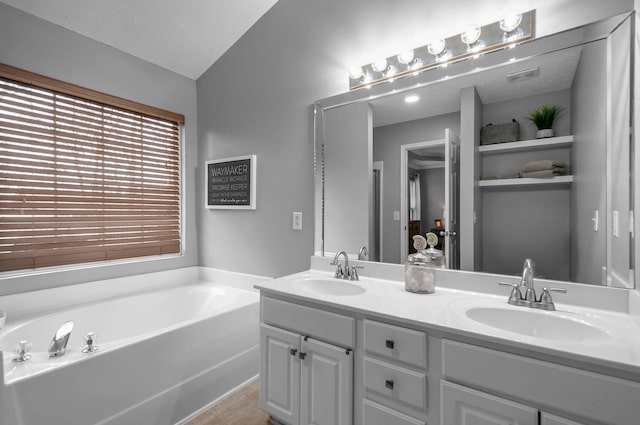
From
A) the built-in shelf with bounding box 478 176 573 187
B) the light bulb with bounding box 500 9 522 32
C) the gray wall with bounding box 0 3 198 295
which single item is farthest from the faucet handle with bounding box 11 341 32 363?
the light bulb with bounding box 500 9 522 32

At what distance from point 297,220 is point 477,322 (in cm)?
138

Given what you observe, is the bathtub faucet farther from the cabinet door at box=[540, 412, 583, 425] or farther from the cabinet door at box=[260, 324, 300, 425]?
the cabinet door at box=[540, 412, 583, 425]

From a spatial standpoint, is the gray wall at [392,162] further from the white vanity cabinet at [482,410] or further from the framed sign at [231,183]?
the framed sign at [231,183]

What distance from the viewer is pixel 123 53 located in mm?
2383

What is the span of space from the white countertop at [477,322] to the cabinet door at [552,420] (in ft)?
0.57

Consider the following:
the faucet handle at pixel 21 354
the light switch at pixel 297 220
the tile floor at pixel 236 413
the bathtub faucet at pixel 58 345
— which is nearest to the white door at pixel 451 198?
the light switch at pixel 297 220

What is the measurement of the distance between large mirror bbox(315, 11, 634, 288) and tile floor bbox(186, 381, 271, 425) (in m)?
1.11

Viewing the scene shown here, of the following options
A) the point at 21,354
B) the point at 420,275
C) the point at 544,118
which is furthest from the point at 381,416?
the point at 21,354

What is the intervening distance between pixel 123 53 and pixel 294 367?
259cm

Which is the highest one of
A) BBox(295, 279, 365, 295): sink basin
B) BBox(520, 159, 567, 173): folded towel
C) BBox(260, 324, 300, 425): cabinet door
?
BBox(520, 159, 567, 173): folded towel

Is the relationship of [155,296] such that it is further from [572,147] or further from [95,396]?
[572,147]

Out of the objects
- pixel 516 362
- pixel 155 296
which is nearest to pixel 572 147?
pixel 516 362

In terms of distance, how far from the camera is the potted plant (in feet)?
4.38

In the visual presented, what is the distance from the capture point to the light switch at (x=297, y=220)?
2219 mm
